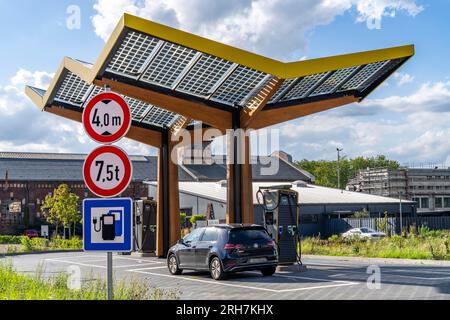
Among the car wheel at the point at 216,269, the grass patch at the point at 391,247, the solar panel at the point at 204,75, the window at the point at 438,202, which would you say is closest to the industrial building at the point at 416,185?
the window at the point at 438,202

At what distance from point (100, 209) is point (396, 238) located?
23360 millimetres

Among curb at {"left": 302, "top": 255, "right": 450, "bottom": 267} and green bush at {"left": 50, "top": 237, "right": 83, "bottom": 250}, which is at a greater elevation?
curb at {"left": 302, "top": 255, "right": 450, "bottom": 267}

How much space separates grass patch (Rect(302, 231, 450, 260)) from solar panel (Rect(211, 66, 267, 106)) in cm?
880

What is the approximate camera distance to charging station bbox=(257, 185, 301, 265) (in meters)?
20.4

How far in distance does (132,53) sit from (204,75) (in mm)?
2735

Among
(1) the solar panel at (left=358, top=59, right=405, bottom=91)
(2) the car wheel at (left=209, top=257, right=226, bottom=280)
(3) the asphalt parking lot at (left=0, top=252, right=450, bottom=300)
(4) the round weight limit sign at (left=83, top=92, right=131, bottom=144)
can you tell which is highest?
(1) the solar panel at (left=358, top=59, right=405, bottom=91)

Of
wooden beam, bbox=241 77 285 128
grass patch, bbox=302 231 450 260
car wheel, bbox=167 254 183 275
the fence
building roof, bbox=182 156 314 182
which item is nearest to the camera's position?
car wheel, bbox=167 254 183 275

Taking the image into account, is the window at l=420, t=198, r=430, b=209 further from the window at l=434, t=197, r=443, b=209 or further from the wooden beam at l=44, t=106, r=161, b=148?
the wooden beam at l=44, t=106, r=161, b=148

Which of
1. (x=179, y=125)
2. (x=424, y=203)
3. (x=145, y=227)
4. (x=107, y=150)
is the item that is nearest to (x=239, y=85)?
(x=179, y=125)

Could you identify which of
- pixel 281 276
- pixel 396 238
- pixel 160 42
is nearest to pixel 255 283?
pixel 281 276

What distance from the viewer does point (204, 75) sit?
22016mm

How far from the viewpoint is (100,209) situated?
8039 millimetres

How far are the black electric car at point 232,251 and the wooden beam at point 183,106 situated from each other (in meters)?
5.37

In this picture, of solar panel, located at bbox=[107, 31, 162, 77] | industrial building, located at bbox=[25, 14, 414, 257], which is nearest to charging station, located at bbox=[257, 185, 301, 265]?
industrial building, located at bbox=[25, 14, 414, 257]
